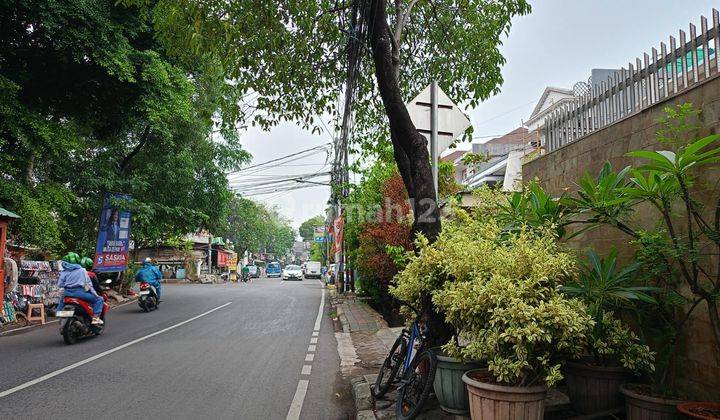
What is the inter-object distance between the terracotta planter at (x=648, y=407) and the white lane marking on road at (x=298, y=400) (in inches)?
123

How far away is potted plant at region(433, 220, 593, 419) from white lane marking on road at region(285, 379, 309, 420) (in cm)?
212

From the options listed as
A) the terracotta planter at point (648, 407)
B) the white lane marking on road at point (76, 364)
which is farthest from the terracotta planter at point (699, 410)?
the white lane marking on road at point (76, 364)

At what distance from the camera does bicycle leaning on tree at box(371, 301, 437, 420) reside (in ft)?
14.7

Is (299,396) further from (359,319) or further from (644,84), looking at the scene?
(359,319)

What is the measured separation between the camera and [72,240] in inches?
730

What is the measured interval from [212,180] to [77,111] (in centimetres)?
699

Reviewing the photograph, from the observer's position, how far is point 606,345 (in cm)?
399

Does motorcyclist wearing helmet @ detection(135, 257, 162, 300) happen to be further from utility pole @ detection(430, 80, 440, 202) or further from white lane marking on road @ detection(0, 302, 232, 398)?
utility pole @ detection(430, 80, 440, 202)

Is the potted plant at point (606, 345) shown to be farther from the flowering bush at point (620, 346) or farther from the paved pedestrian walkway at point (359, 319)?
the paved pedestrian walkway at point (359, 319)

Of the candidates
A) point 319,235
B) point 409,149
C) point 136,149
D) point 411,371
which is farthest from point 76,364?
point 319,235

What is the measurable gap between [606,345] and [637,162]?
184cm

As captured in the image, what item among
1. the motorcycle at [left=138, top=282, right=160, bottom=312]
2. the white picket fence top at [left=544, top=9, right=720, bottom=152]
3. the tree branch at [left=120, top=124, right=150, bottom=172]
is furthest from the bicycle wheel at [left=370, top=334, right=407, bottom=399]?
the tree branch at [left=120, top=124, right=150, bottom=172]

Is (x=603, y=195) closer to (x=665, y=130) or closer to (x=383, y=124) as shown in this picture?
(x=665, y=130)

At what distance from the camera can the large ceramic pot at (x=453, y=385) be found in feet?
14.1
